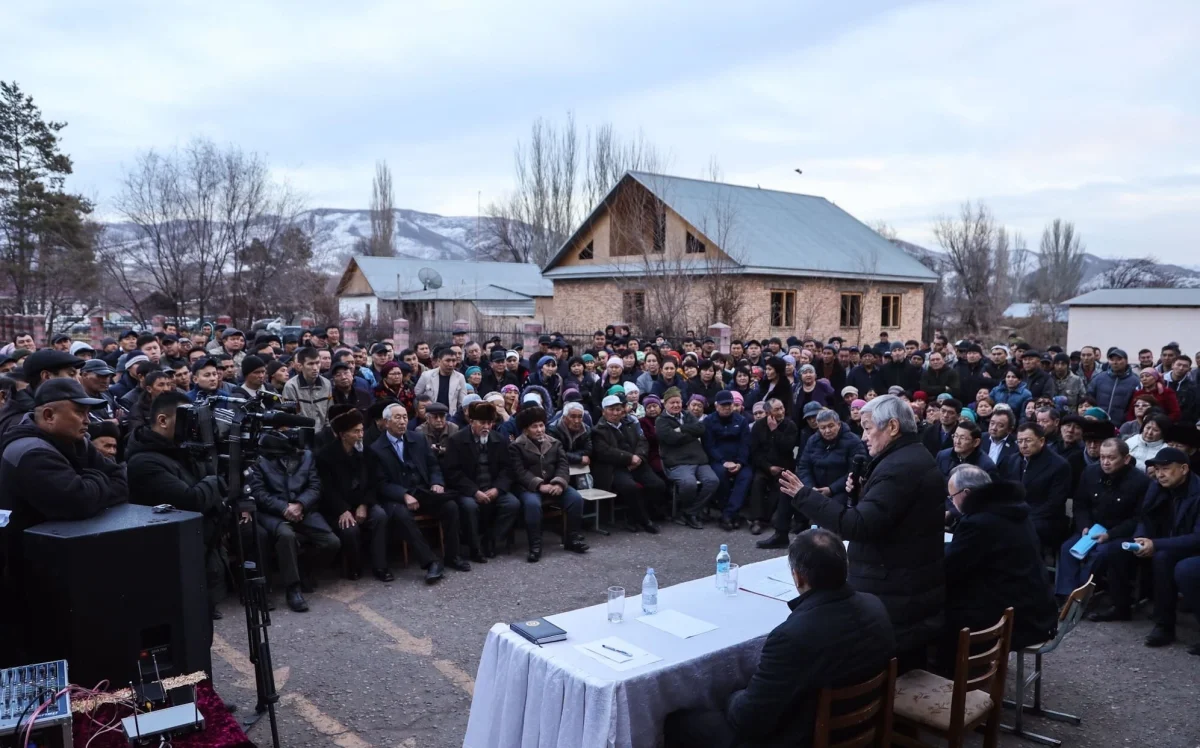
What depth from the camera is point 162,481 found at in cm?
486

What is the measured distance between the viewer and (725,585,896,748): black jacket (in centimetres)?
322

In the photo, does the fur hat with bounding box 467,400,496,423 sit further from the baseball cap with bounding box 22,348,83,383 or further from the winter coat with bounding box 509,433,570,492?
the baseball cap with bounding box 22,348,83,383

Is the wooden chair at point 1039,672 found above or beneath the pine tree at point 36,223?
beneath

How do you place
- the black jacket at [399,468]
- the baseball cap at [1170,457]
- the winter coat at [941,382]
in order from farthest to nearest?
1. the winter coat at [941,382]
2. the black jacket at [399,468]
3. the baseball cap at [1170,457]

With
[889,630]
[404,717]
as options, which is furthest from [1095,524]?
[404,717]

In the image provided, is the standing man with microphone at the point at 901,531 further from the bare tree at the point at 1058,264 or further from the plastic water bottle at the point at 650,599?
the bare tree at the point at 1058,264

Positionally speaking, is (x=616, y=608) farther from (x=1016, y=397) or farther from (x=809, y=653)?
(x=1016, y=397)

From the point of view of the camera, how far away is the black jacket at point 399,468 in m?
7.52

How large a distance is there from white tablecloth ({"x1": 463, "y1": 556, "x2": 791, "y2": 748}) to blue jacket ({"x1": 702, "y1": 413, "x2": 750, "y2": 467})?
5.38 meters

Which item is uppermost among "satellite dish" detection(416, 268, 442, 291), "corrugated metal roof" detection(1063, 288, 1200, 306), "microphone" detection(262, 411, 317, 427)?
"satellite dish" detection(416, 268, 442, 291)

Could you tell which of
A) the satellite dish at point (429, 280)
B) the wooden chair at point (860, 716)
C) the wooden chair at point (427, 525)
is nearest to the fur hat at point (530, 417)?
the wooden chair at point (427, 525)

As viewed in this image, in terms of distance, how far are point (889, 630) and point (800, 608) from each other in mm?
418

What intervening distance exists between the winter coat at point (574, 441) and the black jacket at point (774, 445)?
1.96 metres

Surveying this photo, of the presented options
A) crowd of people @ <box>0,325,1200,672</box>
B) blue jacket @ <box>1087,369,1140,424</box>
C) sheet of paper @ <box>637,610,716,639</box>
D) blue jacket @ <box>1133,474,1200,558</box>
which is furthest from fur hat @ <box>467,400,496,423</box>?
blue jacket @ <box>1087,369,1140,424</box>
